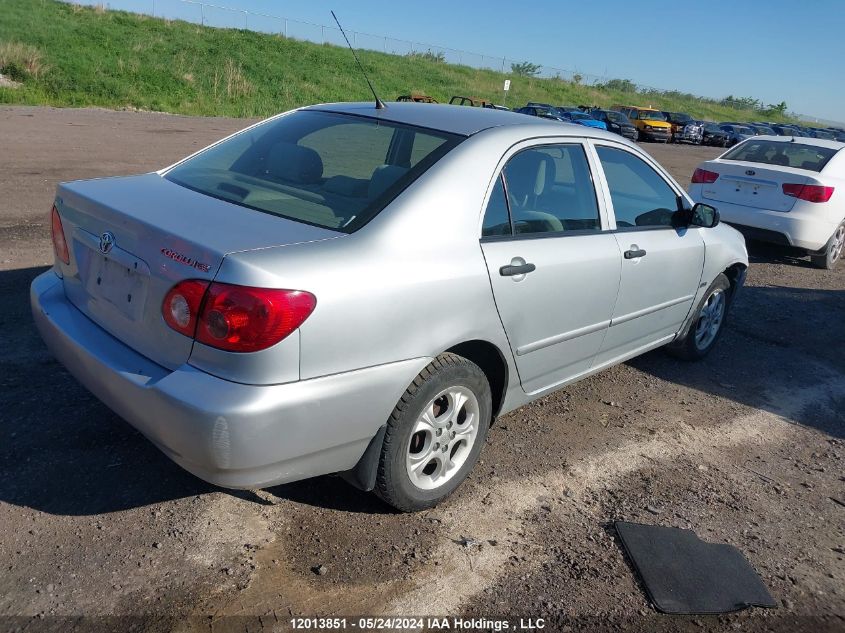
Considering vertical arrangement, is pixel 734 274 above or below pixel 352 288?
below

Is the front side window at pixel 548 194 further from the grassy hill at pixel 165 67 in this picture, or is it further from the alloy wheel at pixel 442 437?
the grassy hill at pixel 165 67

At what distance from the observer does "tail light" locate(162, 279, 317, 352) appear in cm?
250

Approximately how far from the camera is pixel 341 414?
2.72 meters

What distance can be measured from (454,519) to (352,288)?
1264mm

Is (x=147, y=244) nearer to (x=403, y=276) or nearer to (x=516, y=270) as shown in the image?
(x=403, y=276)

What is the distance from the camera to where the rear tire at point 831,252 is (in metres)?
9.34

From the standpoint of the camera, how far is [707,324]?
5.61m

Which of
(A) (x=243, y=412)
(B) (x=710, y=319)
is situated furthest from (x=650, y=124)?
(A) (x=243, y=412)

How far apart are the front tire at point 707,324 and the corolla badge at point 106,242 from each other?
3940 millimetres

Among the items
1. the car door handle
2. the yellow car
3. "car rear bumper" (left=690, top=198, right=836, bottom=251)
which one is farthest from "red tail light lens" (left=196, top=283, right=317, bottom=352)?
the yellow car

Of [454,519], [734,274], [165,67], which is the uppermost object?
[734,274]

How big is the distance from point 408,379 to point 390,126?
4.73ft

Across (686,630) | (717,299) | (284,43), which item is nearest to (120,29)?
(284,43)

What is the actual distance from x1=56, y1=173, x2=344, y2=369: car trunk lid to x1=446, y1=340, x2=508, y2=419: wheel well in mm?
831
